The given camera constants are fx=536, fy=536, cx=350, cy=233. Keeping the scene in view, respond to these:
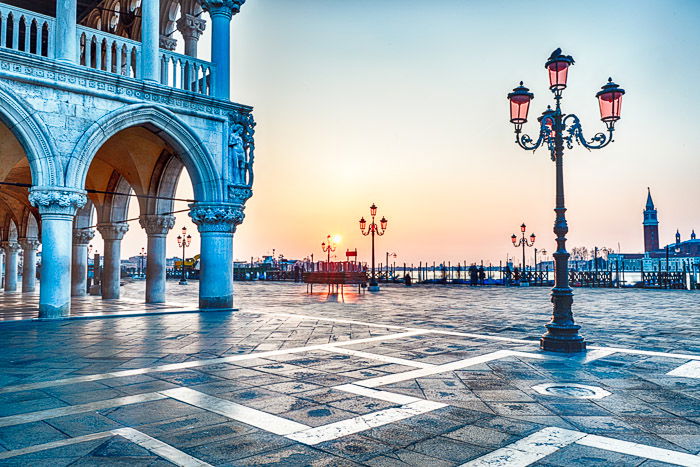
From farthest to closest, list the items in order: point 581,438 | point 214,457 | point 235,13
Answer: point 235,13 → point 581,438 → point 214,457

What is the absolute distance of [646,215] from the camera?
166m

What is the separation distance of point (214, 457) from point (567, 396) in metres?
3.33

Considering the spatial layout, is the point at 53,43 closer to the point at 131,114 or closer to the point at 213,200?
the point at 131,114

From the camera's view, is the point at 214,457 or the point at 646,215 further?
the point at 646,215

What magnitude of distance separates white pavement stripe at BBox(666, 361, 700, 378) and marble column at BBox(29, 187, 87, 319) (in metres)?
11.2

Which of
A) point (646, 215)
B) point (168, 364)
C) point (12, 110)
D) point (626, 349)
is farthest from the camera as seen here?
point (646, 215)

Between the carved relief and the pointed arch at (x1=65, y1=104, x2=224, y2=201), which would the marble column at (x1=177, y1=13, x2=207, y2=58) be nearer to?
the carved relief

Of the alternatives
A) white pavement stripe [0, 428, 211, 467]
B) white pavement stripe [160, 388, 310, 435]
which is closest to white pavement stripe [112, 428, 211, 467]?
white pavement stripe [0, 428, 211, 467]

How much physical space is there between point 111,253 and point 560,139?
14965 millimetres

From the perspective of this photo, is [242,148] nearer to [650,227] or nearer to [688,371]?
[688,371]

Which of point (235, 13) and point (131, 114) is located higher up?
point (235, 13)

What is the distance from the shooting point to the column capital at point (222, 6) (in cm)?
1441

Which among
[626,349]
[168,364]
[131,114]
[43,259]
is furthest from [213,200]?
→ [626,349]

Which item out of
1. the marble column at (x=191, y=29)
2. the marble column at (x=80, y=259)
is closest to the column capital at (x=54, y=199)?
the marble column at (x=191, y=29)
